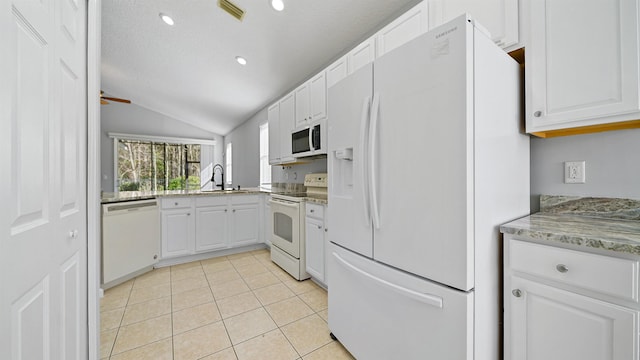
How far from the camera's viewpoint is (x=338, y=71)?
2.38 metres

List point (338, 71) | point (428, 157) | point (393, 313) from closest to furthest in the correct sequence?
point (428, 157)
point (393, 313)
point (338, 71)

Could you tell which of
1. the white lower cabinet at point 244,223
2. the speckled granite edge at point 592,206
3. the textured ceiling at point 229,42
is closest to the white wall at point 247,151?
the textured ceiling at point 229,42

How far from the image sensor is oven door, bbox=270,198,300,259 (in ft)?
8.72

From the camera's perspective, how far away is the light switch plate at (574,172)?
1.29 metres

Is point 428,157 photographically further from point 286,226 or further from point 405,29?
point 286,226

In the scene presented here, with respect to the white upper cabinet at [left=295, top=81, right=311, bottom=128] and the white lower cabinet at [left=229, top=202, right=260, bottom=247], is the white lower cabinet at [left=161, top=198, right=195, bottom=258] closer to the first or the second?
the white lower cabinet at [left=229, top=202, right=260, bottom=247]

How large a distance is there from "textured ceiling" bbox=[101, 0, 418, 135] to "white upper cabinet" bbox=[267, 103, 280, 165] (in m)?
0.60

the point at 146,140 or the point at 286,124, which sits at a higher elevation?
the point at 146,140

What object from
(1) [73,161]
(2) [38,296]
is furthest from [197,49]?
(2) [38,296]

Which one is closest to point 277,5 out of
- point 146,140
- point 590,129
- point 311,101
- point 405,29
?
point 311,101

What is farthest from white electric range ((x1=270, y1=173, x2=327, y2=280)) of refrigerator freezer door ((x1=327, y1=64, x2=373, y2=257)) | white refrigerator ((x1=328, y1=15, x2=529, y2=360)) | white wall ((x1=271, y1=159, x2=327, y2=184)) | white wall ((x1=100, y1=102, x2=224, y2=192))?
white wall ((x1=100, y1=102, x2=224, y2=192))

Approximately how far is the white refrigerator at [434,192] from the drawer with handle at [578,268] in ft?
0.34

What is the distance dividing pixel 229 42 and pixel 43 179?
2.83 m

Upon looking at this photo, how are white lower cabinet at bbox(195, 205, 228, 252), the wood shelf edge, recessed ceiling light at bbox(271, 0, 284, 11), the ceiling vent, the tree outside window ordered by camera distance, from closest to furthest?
the wood shelf edge, recessed ceiling light at bbox(271, 0, 284, 11), the ceiling vent, white lower cabinet at bbox(195, 205, 228, 252), the tree outside window
